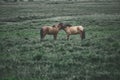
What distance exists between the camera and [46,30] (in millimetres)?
17625

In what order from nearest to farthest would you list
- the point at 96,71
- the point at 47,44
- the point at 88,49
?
the point at 96,71 < the point at 88,49 < the point at 47,44

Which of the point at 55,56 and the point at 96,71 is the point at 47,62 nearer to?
the point at 55,56

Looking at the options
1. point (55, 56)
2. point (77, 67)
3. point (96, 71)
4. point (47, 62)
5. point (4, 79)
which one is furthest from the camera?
point (55, 56)

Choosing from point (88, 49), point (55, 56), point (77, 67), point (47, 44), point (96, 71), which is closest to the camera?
point (96, 71)

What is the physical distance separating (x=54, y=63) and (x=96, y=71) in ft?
7.28

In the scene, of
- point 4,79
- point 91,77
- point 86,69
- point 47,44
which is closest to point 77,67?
point 86,69

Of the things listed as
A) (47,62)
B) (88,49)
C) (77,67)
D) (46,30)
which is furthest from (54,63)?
(46,30)

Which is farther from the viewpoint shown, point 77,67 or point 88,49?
point 88,49

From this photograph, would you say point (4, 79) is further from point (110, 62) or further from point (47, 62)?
point (110, 62)

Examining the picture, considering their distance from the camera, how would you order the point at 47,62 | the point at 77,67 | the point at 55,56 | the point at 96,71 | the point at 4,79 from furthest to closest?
the point at 55,56 < the point at 47,62 < the point at 77,67 < the point at 96,71 < the point at 4,79

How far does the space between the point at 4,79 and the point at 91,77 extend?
347 cm

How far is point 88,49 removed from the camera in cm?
1375

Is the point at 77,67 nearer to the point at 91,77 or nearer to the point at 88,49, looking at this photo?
the point at 91,77

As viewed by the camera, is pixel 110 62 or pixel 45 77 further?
pixel 110 62
